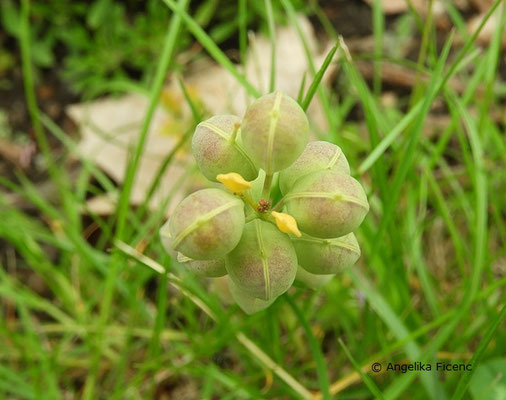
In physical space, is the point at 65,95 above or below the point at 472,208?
below

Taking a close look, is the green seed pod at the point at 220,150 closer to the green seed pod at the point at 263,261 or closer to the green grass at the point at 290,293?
the green seed pod at the point at 263,261

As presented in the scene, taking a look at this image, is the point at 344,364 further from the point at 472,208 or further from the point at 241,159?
the point at 241,159

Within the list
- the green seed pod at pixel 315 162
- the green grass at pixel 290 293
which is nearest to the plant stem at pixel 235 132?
the green seed pod at pixel 315 162

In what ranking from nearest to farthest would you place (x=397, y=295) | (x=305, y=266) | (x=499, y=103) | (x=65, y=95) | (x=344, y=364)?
(x=305, y=266) → (x=397, y=295) → (x=344, y=364) → (x=499, y=103) → (x=65, y=95)

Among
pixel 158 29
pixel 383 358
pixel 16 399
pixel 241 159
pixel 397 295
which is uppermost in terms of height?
pixel 241 159

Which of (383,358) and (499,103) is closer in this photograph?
(383,358)

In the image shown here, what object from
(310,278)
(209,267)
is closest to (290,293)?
(310,278)

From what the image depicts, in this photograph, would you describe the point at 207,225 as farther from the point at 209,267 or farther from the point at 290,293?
the point at 290,293

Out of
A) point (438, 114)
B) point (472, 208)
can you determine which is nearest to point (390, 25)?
point (438, 114)

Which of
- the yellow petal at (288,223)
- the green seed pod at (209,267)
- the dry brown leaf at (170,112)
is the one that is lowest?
the dry brown leaf at (170,112)
